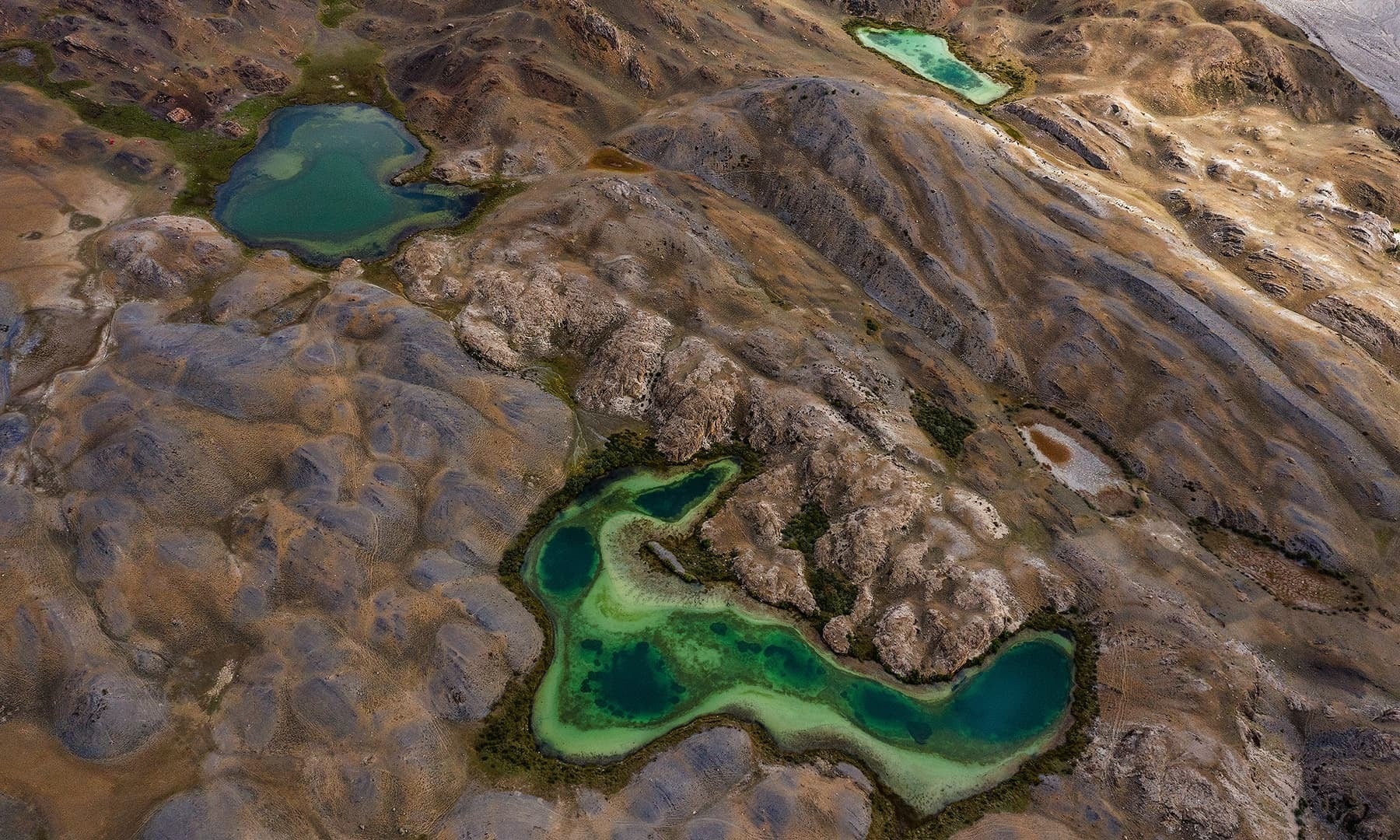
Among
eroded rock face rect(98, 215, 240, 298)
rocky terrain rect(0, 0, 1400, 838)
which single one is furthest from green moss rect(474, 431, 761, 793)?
eroded rock face rect(98, 215, 240, 298)

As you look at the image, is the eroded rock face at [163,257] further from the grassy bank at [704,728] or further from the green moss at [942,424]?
the green moss at [942,424]

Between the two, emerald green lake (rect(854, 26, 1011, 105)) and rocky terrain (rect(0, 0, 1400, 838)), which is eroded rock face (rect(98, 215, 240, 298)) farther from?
emerald green lake (rect(854, 26, 1011, 105))

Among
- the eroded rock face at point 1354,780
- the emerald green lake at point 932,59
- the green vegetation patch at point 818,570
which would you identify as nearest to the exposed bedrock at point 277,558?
the green vegetation patch at point 818,570

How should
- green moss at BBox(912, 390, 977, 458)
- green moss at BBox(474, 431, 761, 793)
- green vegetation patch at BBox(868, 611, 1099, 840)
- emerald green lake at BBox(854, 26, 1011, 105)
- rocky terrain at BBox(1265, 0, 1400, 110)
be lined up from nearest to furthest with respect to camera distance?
green vegetation patch at BBox(868, 611, 1099, 840) < green moss at BBox(474, 431, 761, 793) < green moss at BBox(912, 390, 977, 458) < rocky terrain at BBox(1265, 0, 1400, 110) < emerald green lake at BBox(854, 26, 1011, 105)

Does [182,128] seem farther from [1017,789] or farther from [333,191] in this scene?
[1017,789]

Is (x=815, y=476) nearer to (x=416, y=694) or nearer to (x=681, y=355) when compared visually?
(x=681, y=355)

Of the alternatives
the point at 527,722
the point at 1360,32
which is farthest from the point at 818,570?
the point at 1360,32
